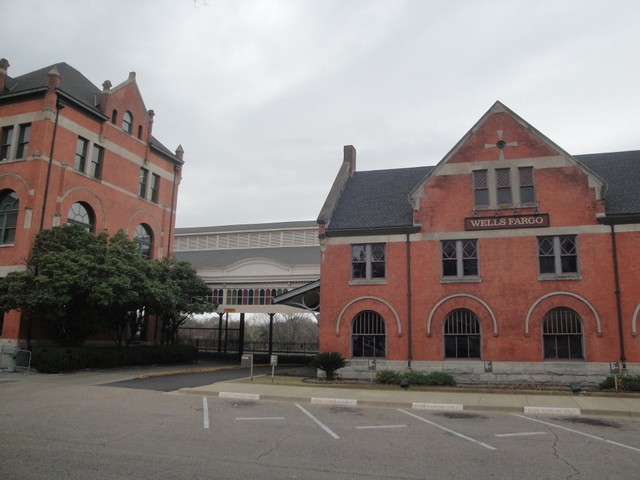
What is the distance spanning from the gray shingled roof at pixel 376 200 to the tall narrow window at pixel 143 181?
15.1 m

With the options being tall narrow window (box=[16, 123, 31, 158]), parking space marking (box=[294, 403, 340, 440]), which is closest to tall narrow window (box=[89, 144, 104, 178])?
tall narrow window (box=[16, 123, 31, 158])

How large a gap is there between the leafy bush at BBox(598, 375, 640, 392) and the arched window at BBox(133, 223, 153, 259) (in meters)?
27.3

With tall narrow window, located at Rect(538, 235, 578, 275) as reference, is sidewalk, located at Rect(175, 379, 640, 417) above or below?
below

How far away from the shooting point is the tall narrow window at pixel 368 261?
22.8 m

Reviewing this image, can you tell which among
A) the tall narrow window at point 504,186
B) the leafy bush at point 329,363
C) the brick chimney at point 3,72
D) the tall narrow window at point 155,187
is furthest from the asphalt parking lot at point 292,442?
the tall narrow window at point 155,187

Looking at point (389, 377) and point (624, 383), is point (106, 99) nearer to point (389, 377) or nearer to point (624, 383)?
point (389, 377)

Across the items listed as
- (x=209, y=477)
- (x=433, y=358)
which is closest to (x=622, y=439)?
(x=209, y=477)

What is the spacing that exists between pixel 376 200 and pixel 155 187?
59.4 feet

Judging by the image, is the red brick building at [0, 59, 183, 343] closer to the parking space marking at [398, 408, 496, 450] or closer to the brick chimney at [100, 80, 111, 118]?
the brick chimney at [100, 80, 111, 118]

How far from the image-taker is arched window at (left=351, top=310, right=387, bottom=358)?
2220 centimetres

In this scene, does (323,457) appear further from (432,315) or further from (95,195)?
(95,195)

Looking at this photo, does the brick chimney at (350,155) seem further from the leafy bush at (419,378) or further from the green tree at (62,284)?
the green tree at (62,284)

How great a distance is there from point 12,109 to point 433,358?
83.2ft

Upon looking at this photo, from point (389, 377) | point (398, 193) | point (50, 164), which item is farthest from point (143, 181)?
point (389, 377)
